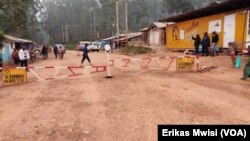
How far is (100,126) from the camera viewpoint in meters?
6.95

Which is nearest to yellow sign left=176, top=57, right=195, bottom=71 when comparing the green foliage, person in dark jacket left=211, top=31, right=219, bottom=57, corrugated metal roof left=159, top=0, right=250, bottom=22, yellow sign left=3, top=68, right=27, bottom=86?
person in dark jacket left=211, top=31, right=219, bottom=57

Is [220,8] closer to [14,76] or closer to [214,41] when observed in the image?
[214,41]

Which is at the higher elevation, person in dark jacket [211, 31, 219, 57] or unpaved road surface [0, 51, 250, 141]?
person in dark jacket [211, 31, 219, 57]

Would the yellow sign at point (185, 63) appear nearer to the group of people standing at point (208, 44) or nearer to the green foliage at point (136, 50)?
the group of people standing at point (208, 44)

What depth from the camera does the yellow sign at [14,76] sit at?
14016 millimetres

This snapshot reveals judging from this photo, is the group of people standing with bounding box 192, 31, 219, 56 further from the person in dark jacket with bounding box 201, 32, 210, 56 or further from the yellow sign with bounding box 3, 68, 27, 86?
the yellow sign with bounding box 3, 68, 27, 86

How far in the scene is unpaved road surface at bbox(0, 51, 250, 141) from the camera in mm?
6625

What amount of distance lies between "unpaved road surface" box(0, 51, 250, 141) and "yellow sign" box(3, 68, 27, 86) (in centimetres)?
83

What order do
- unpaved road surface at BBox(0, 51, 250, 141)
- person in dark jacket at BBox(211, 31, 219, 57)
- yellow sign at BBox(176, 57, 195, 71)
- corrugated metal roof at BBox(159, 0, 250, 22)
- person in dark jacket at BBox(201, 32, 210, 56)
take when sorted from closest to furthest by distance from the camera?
unpaved road surface at BBox(0, 51, 250, 141) → yellow sign at BBox(176, 57, 195, 71) → corrugated metal roof at BBox(159, 0, 250, 22) → person in dark jacket at BBox(201, 32, 210, 56) → person in dark jacket at BBox(211, 31, 219, 57)

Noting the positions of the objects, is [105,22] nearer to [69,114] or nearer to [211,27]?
[211,27]

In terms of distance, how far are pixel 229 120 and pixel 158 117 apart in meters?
1.56

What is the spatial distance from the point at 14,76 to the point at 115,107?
718 centimetres

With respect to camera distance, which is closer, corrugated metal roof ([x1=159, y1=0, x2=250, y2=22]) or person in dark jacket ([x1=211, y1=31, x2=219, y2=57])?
corrugated metal roof ([x1=159, y1=0, x2=250, y2=22])

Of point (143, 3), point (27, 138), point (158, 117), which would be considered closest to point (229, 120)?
point (158, 117)
